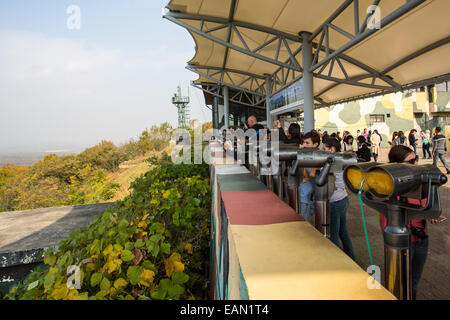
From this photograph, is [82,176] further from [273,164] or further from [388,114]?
[388,114]

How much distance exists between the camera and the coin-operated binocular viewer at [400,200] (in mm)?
939

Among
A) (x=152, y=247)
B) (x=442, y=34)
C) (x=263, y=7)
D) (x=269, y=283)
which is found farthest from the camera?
(x=263, y=7)

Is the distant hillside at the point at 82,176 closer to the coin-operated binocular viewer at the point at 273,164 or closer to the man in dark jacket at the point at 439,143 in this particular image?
the coin-operated binocular viewer at the point at 273,164

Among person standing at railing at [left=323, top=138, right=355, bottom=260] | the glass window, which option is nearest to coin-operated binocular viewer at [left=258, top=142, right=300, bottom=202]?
person standing at railing at [left=323, top=138, right=355, bottom=260]

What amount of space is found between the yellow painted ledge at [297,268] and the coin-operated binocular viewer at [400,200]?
0.78ft

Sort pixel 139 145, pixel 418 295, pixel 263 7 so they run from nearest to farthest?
pixel 418 295
pixel 263 7
pixel 139 145

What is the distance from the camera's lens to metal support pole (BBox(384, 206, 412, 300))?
3.32 feet

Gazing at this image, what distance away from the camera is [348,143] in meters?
9.38

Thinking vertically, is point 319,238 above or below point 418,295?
above

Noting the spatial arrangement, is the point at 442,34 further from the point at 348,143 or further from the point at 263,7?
the point at 263,7

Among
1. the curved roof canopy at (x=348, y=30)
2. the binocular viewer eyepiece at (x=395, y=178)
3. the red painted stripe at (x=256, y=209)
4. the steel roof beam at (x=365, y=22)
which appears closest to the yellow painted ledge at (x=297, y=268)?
the red painted stripe at (x=256, y=209)
